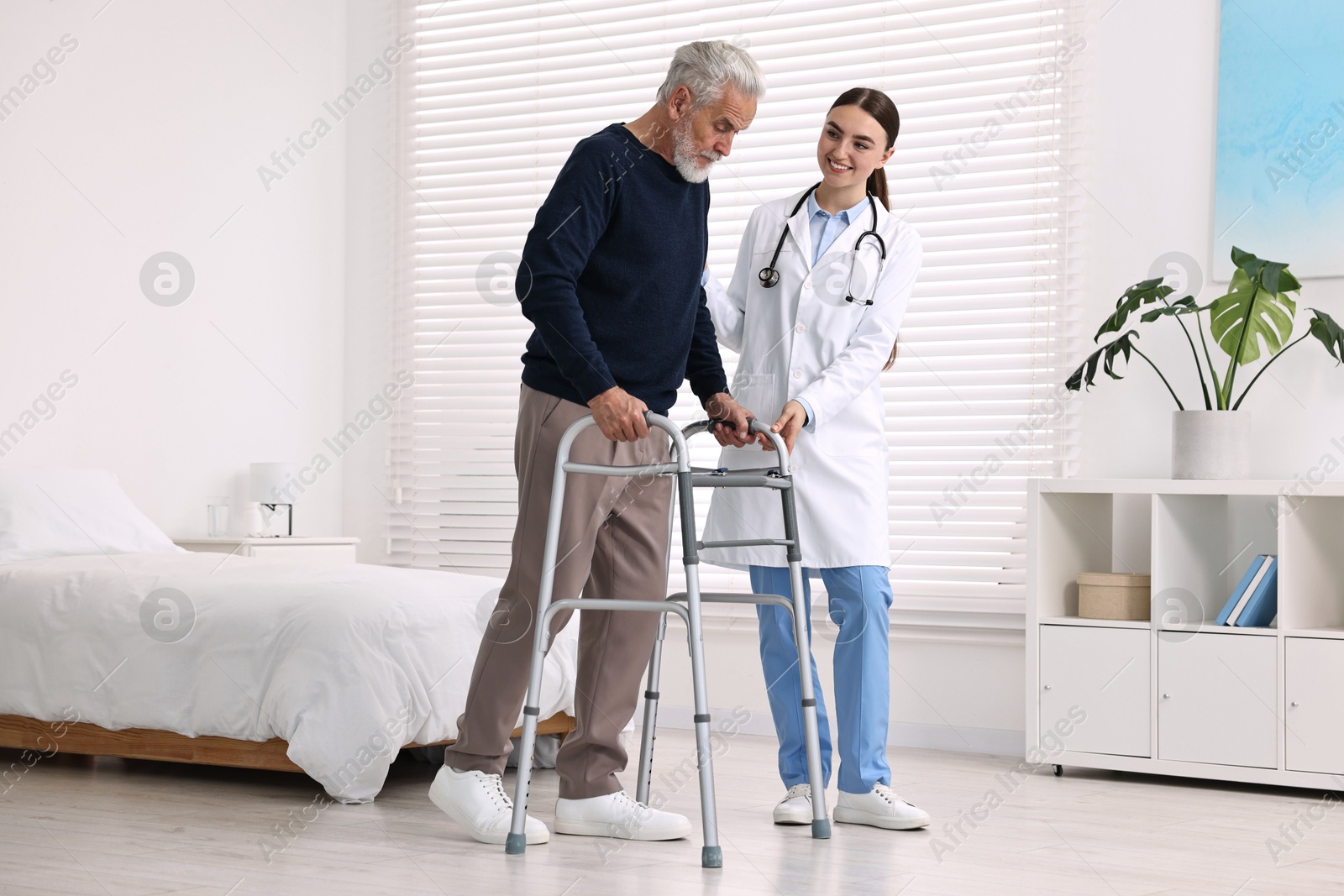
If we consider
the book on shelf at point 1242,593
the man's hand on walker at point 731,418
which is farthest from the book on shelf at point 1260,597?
the man's hand on walker at point 731,418

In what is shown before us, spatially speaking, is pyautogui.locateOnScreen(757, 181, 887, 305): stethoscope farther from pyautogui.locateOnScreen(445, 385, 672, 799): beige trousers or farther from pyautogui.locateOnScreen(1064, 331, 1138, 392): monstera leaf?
pyautogui.locateOnScreen(1064, 331, 1138, 392): monstera leaf

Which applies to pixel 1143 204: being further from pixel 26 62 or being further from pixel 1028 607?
pixel 26 62

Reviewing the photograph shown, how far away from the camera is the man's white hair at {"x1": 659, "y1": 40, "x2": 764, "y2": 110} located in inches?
92.0

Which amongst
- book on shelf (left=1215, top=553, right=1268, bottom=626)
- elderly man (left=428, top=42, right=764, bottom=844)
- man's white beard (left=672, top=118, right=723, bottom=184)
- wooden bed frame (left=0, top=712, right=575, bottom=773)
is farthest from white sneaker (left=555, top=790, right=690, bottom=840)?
book on shelf (left=1215, top=553, right=1268, bottom=626)

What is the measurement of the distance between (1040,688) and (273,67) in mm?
3563

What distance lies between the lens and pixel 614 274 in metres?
2.41

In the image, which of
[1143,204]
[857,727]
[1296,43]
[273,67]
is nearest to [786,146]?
[1143,204]

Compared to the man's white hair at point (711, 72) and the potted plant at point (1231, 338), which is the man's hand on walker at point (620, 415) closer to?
the man's white hair at point (711, 72)

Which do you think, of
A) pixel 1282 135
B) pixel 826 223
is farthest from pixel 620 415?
pixel 1282 135

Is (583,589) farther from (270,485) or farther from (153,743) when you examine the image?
(270,485)

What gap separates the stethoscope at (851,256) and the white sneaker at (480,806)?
3.93ft

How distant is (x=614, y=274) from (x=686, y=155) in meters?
0.25

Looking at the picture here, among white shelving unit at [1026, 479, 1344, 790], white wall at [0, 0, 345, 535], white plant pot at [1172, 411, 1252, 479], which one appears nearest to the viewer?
white shelving unit at [1026, 479, 1344, 790]

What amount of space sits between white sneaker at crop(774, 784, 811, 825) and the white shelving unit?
3.56 ft
